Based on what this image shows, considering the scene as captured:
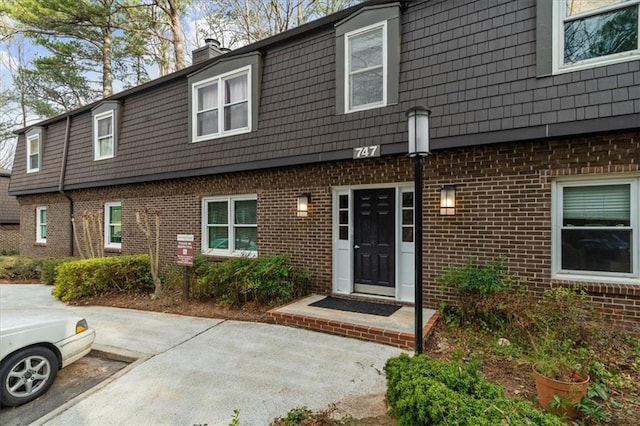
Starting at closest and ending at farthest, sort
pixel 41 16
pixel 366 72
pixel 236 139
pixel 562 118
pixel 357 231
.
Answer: pixel 562 118 < pixel 366 72 < pixel 357 231 < pixel 236 139 < pixel 41 16

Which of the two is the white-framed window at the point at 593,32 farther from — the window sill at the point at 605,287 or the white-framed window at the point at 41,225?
the white-framed window at the point at 41,225

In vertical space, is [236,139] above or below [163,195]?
above

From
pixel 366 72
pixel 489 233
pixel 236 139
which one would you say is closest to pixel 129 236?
pixel 236 139

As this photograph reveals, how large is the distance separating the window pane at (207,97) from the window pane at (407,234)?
17.6 feet

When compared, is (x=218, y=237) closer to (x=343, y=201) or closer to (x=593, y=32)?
(x=343, y=201)

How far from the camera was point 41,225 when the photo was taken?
496 inches

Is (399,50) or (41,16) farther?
(41,16)

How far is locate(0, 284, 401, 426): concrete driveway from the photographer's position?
9.82 feet

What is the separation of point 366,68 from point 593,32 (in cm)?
317

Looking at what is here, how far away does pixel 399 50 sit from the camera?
18.1ft

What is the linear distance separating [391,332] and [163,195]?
23.7 feet

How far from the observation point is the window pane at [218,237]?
809cm

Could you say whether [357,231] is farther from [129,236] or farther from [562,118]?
[129,236]

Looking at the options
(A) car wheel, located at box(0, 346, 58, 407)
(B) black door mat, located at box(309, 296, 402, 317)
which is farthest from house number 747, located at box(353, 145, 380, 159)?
(A) car wheel, located at box(0, 346, 58, 407)
